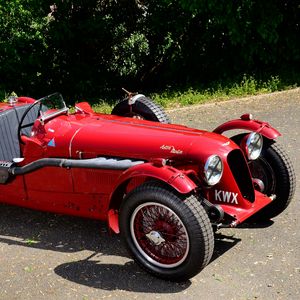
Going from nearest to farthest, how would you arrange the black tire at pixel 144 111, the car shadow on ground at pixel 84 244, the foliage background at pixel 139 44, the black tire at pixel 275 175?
1. the car shadow on ground at pixel 84 244
2. the black tire at pixel 275 175
3. the black tire at pixel 144 111
4. the foliage background at pixel 139 44

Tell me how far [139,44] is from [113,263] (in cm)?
878

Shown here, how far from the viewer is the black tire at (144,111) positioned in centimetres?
702

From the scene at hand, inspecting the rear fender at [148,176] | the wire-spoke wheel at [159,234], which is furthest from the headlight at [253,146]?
the wire-spoke wheel at [159,234]

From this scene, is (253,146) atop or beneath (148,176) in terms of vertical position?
beneath

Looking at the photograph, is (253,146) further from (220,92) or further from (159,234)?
→ (220,92)

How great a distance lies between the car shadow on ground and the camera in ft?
17.1

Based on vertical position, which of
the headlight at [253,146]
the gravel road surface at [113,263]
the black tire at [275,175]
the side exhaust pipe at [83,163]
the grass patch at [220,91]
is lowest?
the grass patch at [220,91]

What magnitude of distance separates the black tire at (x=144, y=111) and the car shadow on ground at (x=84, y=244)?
54.4 inches

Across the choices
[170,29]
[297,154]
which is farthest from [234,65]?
[297,154]

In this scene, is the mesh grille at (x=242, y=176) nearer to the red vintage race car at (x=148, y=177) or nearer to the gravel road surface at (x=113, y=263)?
the red vintage race car at (x=148, y=177)

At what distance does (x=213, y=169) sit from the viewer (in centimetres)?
528

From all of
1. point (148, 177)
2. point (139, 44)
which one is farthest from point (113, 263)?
point (139, 44)

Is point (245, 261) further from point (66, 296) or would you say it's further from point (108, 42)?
point (108, 42)

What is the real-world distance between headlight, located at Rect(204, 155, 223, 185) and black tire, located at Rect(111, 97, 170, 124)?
182 centimetres
